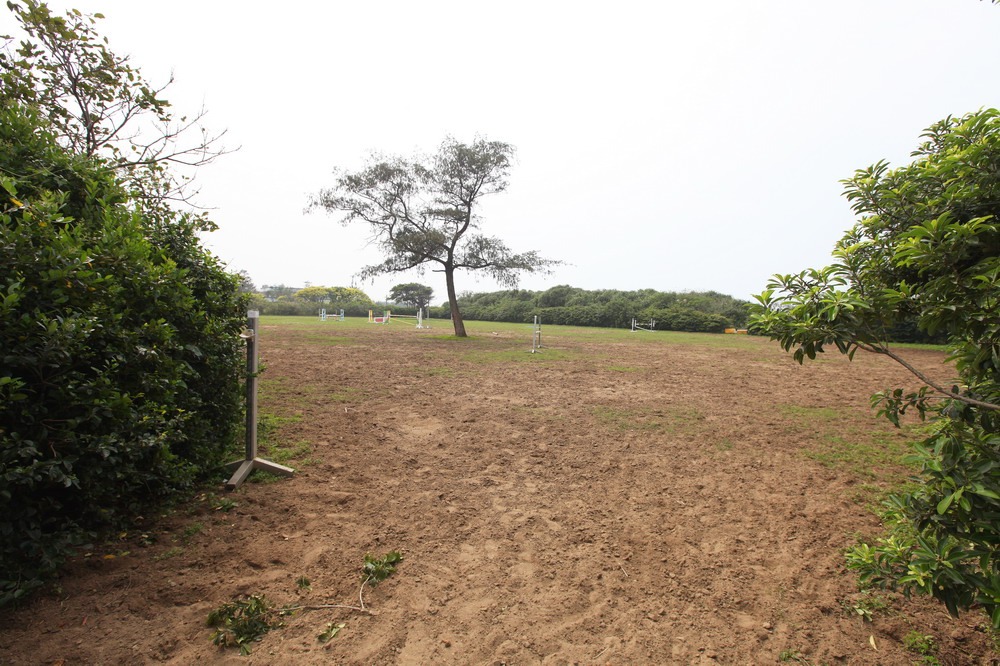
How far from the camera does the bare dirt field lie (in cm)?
212

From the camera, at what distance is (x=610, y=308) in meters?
35.5

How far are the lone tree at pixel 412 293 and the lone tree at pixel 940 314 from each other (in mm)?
54275

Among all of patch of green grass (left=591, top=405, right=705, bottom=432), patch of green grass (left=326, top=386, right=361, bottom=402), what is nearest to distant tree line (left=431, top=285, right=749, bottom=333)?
patch of green grass (left=591, top=405, right=705, bottom=432)

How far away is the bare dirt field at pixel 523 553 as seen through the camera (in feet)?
6.97

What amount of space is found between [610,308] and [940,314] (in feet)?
114

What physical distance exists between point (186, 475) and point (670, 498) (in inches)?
140

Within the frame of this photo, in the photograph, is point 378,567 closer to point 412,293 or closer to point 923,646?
point 923,646

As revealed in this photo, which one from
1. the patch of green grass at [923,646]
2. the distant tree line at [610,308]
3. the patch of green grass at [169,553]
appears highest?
the distant tree line at [610,308]

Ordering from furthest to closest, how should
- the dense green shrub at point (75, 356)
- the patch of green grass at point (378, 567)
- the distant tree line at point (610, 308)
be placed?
1. the distant tree line at point (610, 308)
2. the patch of green grass at point (378, 567)
3. the dense green shrub at point (75, 356)

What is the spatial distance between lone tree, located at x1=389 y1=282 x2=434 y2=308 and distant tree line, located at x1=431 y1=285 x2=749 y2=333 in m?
7.93

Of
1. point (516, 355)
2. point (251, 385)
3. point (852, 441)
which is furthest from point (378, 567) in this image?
point (516, 355)

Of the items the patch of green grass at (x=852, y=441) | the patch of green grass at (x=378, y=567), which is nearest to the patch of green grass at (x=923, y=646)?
the patch of green grass at (x=852, y=441)

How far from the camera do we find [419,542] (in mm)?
3051

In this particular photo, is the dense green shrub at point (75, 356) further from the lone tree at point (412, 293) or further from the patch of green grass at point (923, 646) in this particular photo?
the lone tree at point (412, 293)
